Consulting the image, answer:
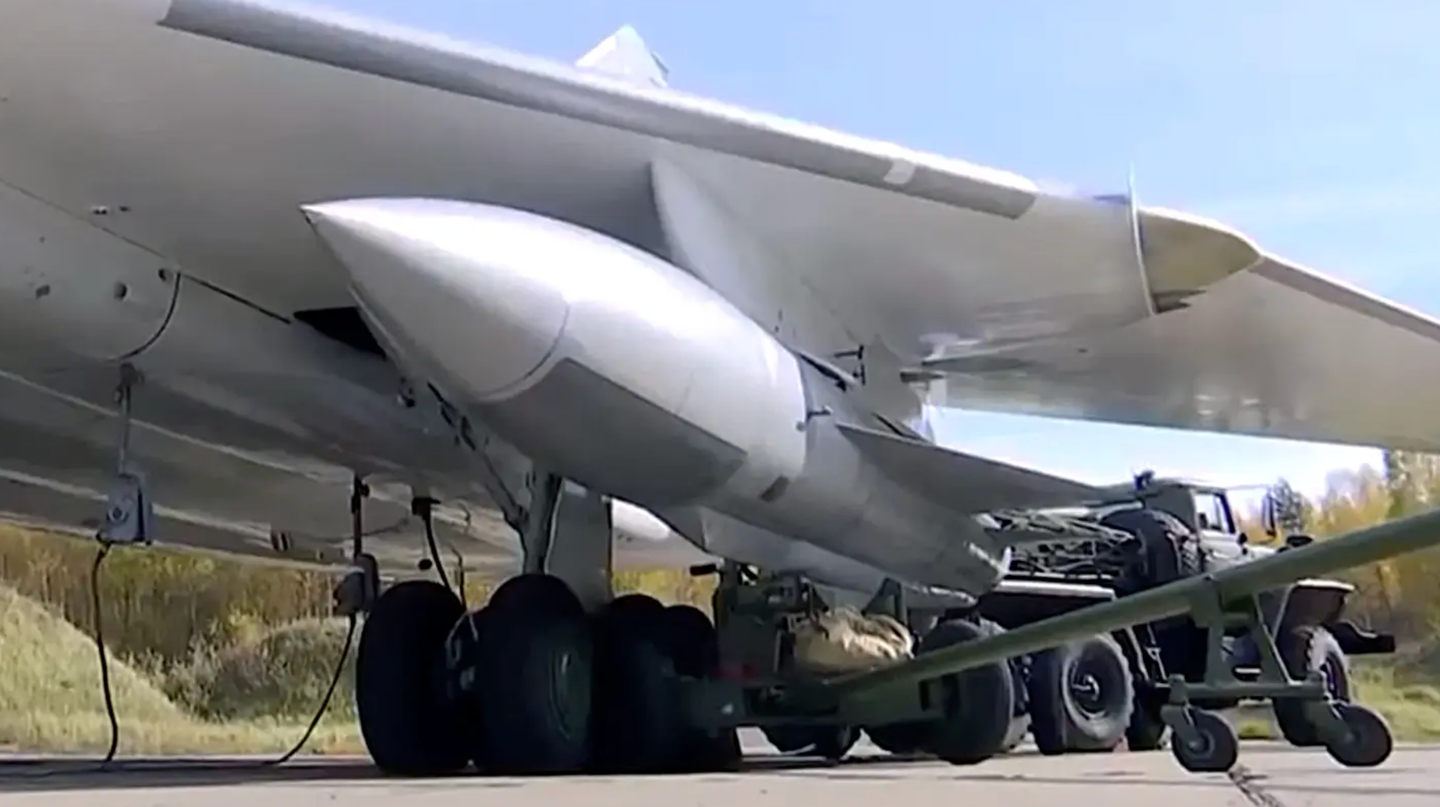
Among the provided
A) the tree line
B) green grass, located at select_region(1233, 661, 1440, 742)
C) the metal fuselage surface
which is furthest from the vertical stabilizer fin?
the tree line

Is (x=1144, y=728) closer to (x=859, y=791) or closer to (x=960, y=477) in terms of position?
(x=960, y=477)

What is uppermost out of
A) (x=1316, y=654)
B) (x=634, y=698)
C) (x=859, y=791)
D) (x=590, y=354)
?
(x=590, y=354)

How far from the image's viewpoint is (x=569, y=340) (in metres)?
4.57

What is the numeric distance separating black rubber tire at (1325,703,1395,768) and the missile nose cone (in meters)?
2.21

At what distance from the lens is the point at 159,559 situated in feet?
70.6

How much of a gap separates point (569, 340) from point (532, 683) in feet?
4.51

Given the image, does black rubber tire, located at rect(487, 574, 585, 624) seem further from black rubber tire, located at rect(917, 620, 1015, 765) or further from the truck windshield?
the truck windshield

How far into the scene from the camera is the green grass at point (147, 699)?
12.7 m

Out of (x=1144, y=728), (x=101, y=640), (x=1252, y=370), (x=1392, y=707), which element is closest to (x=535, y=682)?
(x=101, y=640)

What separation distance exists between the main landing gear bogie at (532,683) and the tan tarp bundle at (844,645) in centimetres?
44

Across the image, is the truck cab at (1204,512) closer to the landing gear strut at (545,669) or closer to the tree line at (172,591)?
the landing gear strut at (545,669)

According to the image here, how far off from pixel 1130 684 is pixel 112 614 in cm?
1636

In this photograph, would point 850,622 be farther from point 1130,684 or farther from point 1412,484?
point 1412,484

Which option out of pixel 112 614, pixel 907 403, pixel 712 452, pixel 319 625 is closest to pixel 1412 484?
pixel 319 625
